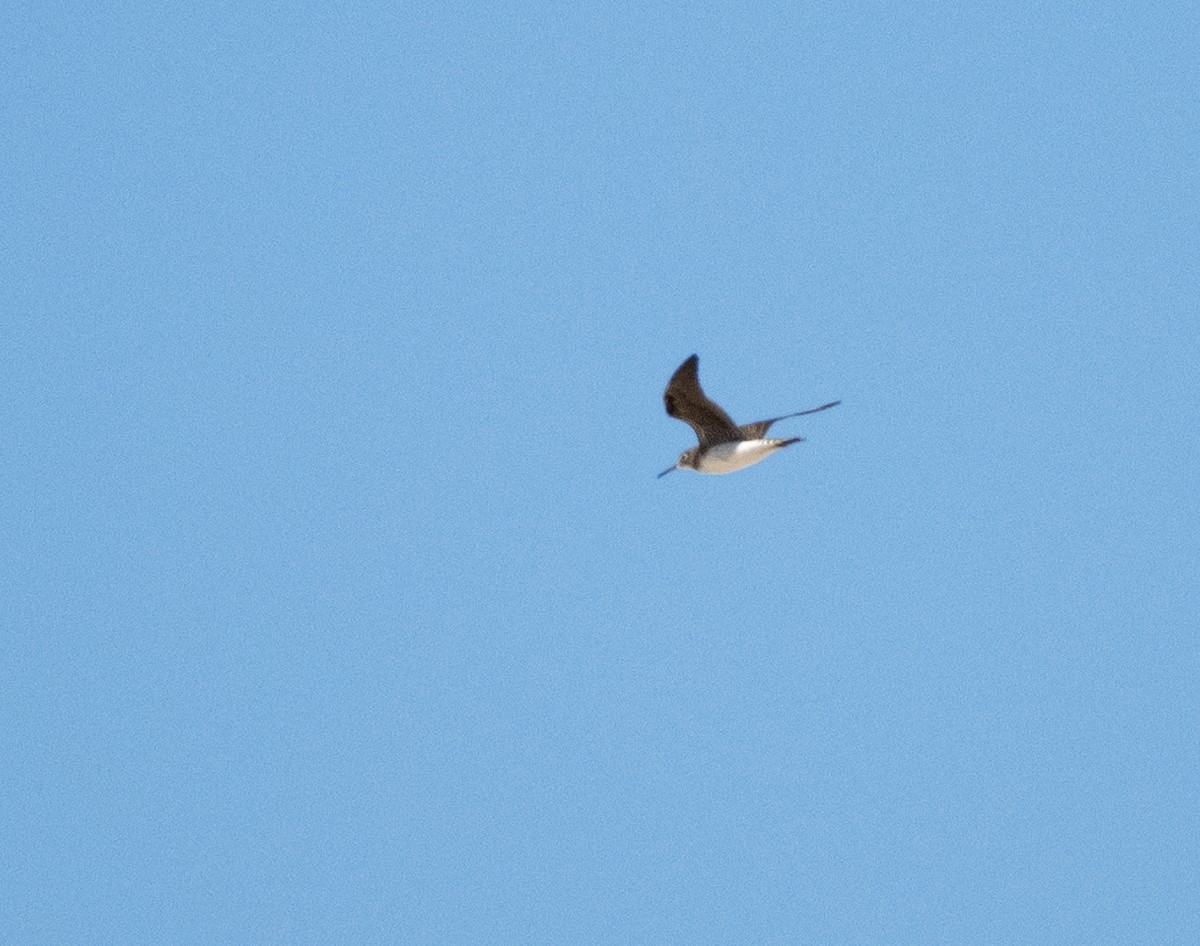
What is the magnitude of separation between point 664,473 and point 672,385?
7.23 feet

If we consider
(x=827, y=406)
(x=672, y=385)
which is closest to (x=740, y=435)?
(x=672, y=385)

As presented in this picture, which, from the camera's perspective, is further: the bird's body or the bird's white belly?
the bird's white belly

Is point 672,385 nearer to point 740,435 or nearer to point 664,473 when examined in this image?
point 740,435

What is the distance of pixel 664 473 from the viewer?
1856 cm

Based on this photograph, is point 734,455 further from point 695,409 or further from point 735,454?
point 695,409

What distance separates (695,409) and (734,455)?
26.4 inches

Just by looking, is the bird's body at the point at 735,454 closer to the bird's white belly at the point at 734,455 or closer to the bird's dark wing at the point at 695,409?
the bird's white belly at the point at 734,455

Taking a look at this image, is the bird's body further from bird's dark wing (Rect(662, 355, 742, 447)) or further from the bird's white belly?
bird's dark wing (Rect(662, 355, 742, 447))

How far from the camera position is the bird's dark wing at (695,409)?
1639 centimetres

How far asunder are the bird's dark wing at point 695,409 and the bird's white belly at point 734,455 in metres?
0.10

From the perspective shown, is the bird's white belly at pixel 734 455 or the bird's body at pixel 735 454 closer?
the bird's body at pixel 735 454

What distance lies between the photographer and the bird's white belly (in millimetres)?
16625

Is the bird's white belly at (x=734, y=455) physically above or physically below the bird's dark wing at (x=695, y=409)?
below

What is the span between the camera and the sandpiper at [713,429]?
53.9ft
